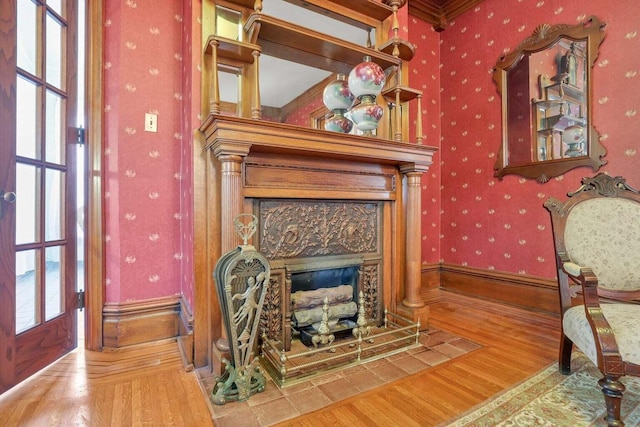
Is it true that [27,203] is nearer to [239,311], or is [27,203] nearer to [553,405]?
[239,311]

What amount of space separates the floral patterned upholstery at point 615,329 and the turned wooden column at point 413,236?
872 mm

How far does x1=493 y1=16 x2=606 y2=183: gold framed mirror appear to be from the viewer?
2.31 metres

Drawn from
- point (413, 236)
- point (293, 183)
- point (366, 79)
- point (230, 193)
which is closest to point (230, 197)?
point (230, 193)

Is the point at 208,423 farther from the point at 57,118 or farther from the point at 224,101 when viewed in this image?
the point at 57,118

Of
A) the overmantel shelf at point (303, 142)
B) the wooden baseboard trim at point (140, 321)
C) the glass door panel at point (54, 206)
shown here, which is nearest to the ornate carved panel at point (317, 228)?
the overmantel shelf at point (303, 142)

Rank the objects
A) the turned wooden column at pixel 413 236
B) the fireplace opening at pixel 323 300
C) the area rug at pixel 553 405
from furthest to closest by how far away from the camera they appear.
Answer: the turned wooden column at pixel 413 236
the fireplace opening at pixel 323 300
the area rug at pixel 553 405

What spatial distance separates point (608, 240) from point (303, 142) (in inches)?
67.9

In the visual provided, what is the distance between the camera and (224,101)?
6.02 feet

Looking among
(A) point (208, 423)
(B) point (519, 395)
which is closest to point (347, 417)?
(A) point (208, 423)

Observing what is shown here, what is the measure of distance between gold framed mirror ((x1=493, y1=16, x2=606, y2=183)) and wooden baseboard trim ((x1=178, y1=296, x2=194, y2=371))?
282cm

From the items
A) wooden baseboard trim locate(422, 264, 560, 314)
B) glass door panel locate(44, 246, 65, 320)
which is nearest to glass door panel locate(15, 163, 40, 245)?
glass door panel locate(44, 246, 65, 320)

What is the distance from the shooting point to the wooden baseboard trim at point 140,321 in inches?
76.4

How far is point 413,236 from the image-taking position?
2244mm

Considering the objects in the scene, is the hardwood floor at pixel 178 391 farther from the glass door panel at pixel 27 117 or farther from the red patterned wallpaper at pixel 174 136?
the glass door panel at pixel 27 117
